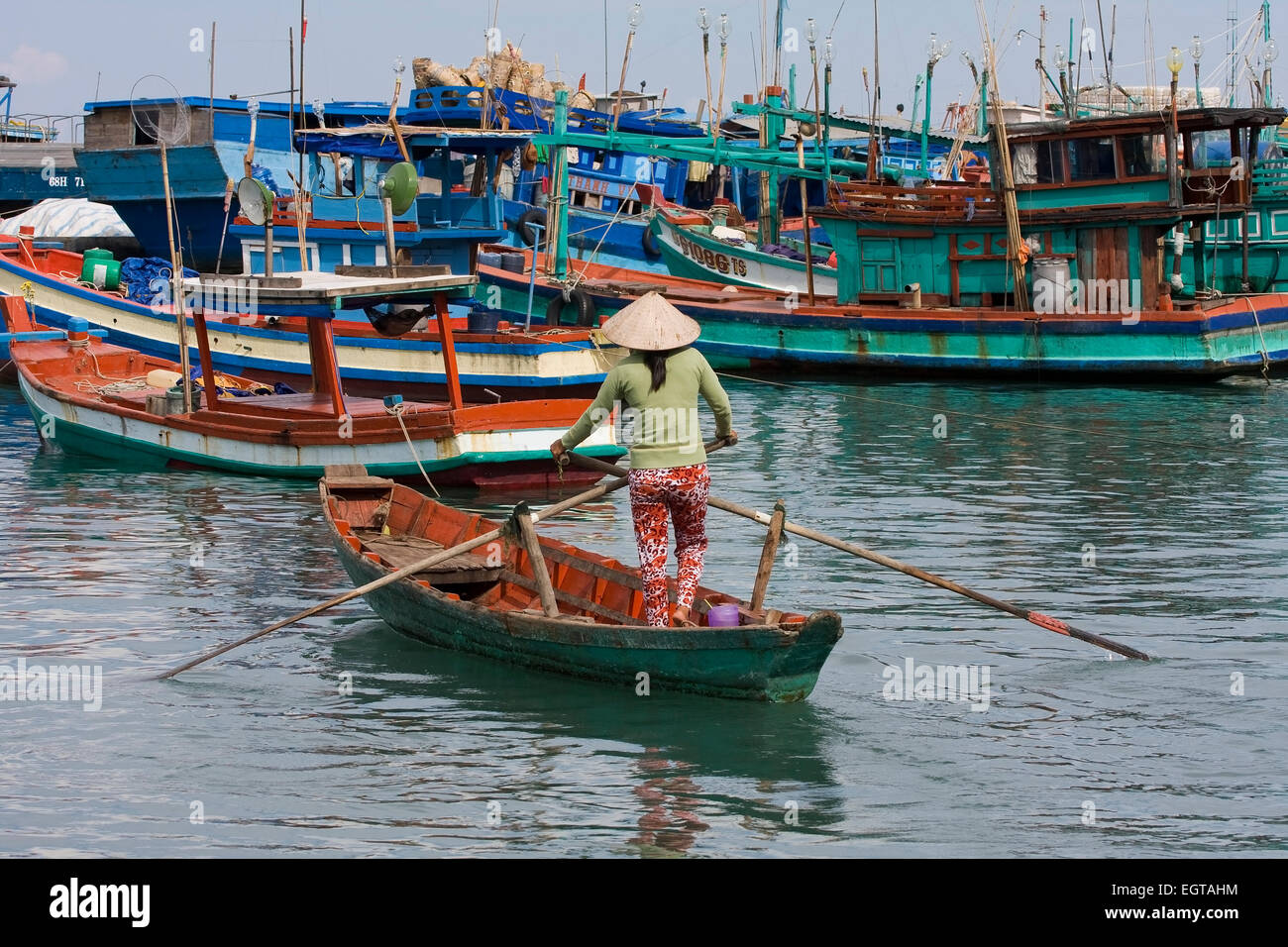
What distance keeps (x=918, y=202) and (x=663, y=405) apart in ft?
68.9

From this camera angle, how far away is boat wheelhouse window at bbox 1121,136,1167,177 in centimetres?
2694

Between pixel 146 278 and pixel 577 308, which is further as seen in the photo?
pixel 577 308

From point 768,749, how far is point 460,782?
5.82 ft

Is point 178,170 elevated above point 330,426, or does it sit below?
above

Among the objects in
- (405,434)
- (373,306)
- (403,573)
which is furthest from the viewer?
(373,306)

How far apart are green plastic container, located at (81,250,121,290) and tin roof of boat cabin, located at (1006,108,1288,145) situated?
16.5m

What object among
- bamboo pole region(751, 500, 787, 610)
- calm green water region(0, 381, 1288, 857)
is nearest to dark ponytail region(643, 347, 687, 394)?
bamboo pole region(751, 500, 787, 610)

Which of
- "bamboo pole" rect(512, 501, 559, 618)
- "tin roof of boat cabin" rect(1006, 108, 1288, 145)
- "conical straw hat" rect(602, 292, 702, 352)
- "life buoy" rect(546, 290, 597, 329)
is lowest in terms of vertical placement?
"bamboo pole" rect(512, 501, 559, 618)

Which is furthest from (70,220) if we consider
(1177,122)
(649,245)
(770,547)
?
(770,547)

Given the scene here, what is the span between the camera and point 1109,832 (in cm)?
760

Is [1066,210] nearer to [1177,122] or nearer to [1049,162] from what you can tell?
[1049,162]

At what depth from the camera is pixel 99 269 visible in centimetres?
2680

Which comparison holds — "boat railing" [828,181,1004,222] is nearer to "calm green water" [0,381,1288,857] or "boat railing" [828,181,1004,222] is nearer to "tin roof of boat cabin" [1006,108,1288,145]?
"tin roof of boat cabin" [1006,108,1288,145]

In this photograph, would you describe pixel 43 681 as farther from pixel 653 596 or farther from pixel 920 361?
pixel 920 361
